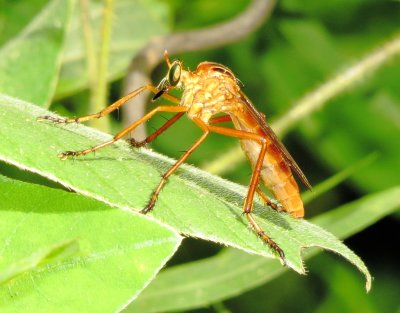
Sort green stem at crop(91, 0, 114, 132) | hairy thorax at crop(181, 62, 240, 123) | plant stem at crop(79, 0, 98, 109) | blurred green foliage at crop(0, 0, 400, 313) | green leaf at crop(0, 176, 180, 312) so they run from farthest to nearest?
blurred green foliage at crop(0, 0, 400, 313), plant stem at crop(79, 0, 98, 109), green stem at crop(91, 0, 114, 132), hairy thorax at crop(181, 62, 240, 123), green leaf at crop(0, 176, 180, 312)

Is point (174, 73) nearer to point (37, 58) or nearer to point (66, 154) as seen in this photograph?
point (37, 58)

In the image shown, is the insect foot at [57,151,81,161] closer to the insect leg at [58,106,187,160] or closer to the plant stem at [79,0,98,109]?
the insect leg at [58,106,187,160]

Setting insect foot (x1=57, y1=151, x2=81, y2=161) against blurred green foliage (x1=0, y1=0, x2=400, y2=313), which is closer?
insect foot (x1=57, y1=151, x2=81, y2=161)

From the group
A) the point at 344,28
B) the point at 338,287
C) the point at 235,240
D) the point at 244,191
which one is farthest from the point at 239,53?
the point at 235,240

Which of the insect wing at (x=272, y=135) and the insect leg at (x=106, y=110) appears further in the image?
the insect wing at (x=272, y=135)

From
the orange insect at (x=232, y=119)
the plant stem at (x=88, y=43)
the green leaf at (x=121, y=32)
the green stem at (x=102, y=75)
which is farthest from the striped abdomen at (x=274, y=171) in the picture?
the green leaf at (x=121, y=32)

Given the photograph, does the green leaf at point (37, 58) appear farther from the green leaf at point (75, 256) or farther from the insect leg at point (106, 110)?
the green leaf at point (75, 256)

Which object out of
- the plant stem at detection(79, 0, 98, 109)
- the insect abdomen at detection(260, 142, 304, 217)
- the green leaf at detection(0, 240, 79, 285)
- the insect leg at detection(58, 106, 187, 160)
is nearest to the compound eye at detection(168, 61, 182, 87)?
the insect leg at detection(58, 106, 187, 160)
